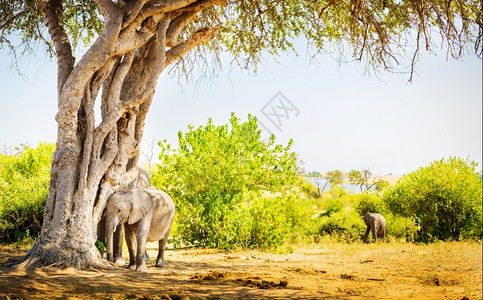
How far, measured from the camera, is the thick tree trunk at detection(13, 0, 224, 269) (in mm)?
6738

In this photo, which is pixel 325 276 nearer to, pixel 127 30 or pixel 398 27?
pixel 127 30

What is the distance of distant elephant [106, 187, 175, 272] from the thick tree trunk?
0.85 feet

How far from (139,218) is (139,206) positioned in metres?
0.21

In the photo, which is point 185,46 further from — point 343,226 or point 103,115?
point 343,226

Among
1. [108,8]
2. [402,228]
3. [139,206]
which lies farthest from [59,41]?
[402,228]

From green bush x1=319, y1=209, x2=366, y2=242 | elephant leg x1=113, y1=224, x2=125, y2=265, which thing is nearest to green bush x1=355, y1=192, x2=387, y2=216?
green bush x1=319, y1=209, x2=366, y2=242

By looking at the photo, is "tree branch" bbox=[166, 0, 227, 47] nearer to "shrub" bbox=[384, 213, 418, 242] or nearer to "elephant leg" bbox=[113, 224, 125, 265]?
"elephant leg" bbox=[113, 224, 125, 265]

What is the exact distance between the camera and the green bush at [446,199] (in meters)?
18.7

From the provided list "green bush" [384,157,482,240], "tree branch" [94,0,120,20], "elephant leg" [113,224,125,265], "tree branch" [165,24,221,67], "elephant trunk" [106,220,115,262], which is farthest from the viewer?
"green bush" [384,157,482,240]

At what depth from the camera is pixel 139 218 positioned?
7656 mm

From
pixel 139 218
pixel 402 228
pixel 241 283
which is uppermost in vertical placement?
pixel 139 218

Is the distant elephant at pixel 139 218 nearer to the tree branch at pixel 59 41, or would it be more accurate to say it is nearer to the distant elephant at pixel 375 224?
the tree branch at pixel 59 41

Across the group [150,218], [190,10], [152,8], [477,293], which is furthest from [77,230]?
[477,293]

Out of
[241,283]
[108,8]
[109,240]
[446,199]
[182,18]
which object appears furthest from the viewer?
[446,199]
